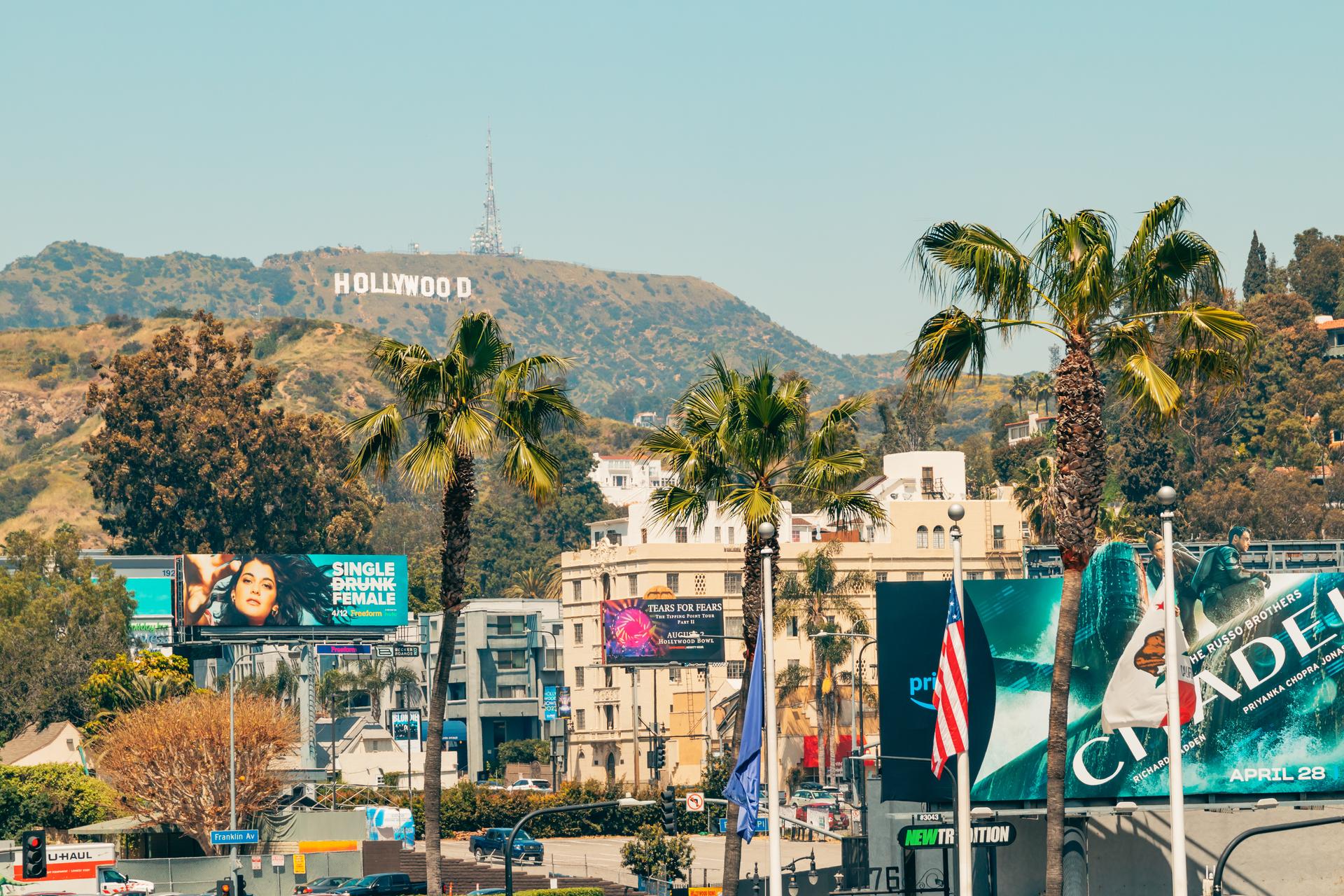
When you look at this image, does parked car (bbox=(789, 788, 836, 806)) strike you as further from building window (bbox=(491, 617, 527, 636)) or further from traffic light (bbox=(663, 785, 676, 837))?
traffic light (bbox=(663, 785, 676, 837))

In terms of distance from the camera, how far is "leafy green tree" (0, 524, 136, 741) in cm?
11438

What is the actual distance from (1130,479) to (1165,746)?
373ft

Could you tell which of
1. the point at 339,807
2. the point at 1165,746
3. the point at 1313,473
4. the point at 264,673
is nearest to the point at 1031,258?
the point at 1165,746

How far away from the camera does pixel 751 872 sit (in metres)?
81.8

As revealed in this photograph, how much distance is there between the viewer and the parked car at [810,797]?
10569 cm

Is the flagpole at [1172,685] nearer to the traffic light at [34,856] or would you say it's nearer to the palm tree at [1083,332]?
the palm tree at [1083,332]

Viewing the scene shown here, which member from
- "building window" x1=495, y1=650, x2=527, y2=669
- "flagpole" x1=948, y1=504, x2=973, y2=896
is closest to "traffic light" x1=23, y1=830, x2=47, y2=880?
"flagpole" x1=948, y1=504, x2=973, y2=896

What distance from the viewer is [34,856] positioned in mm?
52500

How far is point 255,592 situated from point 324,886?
51369 millimetres

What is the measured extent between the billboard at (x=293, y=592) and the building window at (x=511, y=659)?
1667cm

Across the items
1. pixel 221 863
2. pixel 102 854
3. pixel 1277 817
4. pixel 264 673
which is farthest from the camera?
pixel 264 673

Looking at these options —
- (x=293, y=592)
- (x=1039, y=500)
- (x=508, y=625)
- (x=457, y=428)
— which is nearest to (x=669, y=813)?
(x=457, y=428)

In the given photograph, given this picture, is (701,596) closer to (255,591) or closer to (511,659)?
(511,659)

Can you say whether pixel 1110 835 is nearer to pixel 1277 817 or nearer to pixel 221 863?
pixel 1277 817
